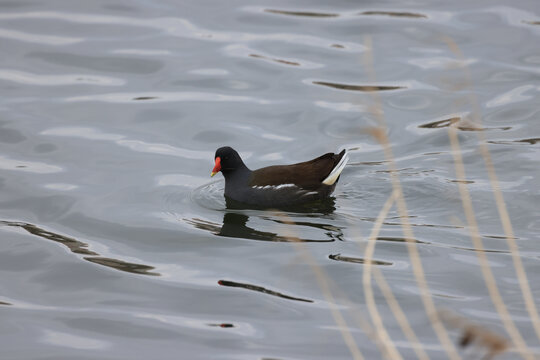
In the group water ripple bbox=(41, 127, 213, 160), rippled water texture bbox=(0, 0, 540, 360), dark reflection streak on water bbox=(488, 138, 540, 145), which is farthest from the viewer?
water ripple bbox=(41, 127, 213, 160)

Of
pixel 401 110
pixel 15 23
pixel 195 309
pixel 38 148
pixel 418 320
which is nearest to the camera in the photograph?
pixel 418 320

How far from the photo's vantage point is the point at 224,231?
7.83 metres

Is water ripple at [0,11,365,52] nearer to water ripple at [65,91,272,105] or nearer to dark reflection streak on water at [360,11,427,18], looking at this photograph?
dark reflection streak on water at [360,11,427,18]

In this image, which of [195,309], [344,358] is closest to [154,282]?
[195,309]

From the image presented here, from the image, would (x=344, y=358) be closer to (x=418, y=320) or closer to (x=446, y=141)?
(x=418, y=320)

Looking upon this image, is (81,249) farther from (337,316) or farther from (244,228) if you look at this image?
(337,316)

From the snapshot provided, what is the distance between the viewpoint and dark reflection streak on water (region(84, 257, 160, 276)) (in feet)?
22.3

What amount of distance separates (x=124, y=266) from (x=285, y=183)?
2.20m

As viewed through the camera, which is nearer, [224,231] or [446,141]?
[224,231]

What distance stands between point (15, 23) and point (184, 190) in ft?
22.2

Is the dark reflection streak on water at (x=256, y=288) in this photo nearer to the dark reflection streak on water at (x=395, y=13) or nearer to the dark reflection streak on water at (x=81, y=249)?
the dark reflection streak on water at (x=81, y=249)

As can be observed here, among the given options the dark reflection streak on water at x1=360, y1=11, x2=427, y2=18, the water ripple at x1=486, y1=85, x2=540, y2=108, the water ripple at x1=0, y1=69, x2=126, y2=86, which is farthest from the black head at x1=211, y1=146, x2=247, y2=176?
the dark reflection streak on water at x1=360, y1=11, x2=427, y2=18

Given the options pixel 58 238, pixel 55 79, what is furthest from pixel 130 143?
pixel 58 238

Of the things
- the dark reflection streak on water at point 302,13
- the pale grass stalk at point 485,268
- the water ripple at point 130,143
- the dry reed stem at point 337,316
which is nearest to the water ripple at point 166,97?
the water ripple at point 130,143
